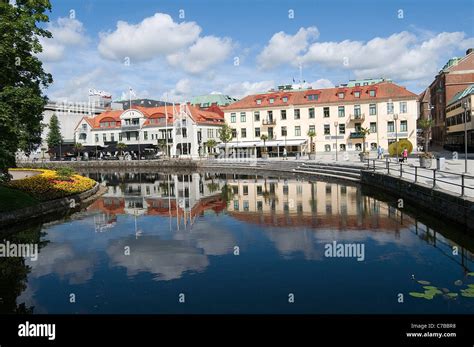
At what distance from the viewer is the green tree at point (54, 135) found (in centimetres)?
9256

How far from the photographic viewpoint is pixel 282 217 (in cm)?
2020

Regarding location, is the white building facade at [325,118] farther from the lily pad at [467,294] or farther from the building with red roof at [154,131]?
the lily pad at [467,294]

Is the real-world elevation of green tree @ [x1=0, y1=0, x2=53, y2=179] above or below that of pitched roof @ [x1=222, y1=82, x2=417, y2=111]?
below

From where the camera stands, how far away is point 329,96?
7094 centimetres

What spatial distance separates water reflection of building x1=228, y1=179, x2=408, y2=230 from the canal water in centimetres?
12

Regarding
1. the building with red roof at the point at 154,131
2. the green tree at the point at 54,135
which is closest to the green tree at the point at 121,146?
the building with red roof at the point at 154,131

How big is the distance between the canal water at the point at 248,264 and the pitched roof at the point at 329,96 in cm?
4806

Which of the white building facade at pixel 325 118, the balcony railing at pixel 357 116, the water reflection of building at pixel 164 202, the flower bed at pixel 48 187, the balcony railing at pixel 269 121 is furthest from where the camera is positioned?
the balcony railing at pixel 269 121

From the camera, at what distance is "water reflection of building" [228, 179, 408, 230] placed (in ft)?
60.7

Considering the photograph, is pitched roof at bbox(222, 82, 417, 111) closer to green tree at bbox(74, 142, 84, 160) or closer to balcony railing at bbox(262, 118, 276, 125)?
balcony railing at bbox(262, 118, 276, 125)

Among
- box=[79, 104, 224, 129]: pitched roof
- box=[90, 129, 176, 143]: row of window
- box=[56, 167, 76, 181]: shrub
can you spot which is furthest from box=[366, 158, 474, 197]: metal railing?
box=[90, 129, 176, 143]: row of window
